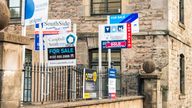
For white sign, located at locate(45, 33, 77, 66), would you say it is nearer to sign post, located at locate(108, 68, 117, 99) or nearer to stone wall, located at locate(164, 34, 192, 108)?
sign post, located at locate(108, 68, 117, 99)

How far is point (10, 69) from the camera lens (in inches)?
275

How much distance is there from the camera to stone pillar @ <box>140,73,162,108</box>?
1534 cm

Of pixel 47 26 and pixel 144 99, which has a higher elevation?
pixel 47 26

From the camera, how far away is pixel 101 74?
514 inches

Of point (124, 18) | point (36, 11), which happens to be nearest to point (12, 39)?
point (36, 11)

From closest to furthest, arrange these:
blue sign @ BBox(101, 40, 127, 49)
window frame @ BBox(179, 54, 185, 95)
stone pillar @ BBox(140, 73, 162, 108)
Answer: blue sign @ BBox(101, 40, 127, 49), stone pillar @ BBox(140, 73, 162, 108), window frame @ BBox(179, 54, 185, 95)

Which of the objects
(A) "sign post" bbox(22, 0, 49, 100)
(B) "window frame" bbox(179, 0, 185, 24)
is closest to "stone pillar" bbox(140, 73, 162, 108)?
(A) "sign post" bbox(22, 0, 49, 100)

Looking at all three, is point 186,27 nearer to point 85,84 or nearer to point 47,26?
point 47,26

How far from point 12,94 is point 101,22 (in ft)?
36.9

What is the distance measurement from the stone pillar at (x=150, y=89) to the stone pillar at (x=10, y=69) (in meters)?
8.76

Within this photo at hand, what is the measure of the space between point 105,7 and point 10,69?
37.7ft

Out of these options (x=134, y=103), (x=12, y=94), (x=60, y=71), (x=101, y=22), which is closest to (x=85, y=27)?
(x=101, y=22)

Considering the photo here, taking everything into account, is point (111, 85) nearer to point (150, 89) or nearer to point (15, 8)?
point (150, 89)

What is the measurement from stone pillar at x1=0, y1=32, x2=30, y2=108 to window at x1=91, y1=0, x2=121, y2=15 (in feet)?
36.2
